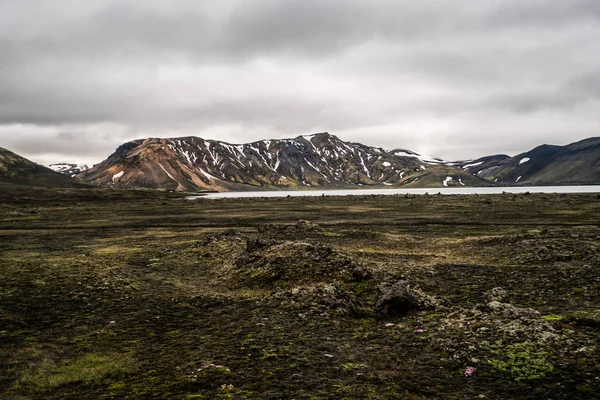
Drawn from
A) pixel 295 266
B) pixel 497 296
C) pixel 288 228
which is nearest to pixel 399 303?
pixel 497 296

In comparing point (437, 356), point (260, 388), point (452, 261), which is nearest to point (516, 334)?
point (437, 356)

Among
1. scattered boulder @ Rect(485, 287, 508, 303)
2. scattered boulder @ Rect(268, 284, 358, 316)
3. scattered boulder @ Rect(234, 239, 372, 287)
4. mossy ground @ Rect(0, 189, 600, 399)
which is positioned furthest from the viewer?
scattered boulder @ Rect(234, 239, 372, 287)

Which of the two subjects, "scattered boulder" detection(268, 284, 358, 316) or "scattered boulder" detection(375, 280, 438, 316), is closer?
"scattered boulder" detection(375, 280, 438, 316)

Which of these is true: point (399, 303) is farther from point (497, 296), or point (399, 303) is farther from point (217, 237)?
point (217, 237)

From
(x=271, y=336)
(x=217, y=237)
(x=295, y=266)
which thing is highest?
(x=217, y=237)

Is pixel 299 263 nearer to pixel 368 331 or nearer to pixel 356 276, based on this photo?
pixel 356 276

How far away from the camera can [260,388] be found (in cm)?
1056

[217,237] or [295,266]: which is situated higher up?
[217,237]

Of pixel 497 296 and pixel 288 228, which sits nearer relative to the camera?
pixel 497 296

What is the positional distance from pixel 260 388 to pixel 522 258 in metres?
27.2

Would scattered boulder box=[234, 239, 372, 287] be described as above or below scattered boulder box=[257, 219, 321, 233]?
above

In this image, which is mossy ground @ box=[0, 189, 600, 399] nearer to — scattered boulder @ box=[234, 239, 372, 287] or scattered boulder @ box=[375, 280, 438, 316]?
scattered boulder @ box=[234, 239, 372, 287]

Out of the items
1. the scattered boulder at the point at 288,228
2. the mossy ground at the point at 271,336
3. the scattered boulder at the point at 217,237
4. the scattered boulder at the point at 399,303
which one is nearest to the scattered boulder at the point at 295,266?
the mossy ground at the point at 271,336

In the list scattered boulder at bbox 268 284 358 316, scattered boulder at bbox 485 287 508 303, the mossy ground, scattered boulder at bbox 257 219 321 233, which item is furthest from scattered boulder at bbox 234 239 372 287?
scattered boulder at bbox 257 219 321 233
